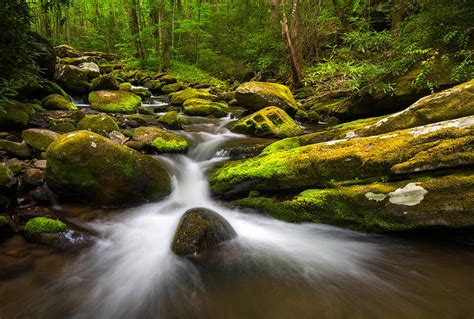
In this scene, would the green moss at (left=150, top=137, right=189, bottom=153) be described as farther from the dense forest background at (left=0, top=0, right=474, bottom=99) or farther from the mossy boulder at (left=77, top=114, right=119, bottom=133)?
the dense forest background at (left=0, top=0, right=474, bottom=99)

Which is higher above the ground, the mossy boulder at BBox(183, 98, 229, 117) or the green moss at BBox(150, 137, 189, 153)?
the mossy boulder at BBox(183, 98, 229, 117)

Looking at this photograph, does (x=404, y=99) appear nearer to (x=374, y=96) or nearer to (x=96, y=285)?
(x=374, y=96)

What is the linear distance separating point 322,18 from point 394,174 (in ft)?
40.9

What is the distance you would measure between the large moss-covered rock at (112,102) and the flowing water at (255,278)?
21.9ft

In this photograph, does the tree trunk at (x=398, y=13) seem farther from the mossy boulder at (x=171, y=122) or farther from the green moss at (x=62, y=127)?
the green moss at (x=62, y=127)

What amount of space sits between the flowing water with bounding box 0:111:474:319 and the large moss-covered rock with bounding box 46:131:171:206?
55 cm

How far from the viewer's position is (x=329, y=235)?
3.71m

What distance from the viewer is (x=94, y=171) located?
173 inches

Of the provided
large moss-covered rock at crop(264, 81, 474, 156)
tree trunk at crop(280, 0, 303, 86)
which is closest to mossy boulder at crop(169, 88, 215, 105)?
tree trunk at crop(280, 0, 303, 86)

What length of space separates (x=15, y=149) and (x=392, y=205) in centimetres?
646

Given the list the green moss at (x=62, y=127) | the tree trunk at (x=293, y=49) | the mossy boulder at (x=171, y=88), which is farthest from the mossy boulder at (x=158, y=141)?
the mossy boulder at (x=171, y=88)

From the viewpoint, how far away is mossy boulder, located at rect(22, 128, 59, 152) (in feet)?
18.2

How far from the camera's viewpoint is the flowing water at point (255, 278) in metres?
2.58

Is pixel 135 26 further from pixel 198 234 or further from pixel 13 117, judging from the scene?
pixel 198 234
